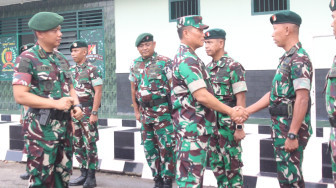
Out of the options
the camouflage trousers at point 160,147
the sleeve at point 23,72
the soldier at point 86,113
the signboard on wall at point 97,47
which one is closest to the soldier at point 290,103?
the camouflage trousers at point 160,147

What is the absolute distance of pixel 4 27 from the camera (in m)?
15.1

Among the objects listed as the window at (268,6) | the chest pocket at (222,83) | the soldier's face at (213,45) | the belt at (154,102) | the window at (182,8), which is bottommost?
the belt at (154,102)

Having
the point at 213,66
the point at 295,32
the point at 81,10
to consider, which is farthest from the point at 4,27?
the point at 295,32

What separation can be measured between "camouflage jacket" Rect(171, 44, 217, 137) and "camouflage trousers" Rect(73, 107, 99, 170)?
7.37 feet

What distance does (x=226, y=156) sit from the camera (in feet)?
15.4

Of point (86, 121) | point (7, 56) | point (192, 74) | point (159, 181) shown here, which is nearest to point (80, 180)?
point (86, 121)

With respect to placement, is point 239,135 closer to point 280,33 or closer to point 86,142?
point 280,33

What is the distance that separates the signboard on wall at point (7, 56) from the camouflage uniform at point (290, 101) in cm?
1232

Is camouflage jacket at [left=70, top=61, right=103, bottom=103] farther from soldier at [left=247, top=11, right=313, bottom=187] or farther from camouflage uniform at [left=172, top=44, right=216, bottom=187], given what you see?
soldier at [left=247, top=11, right=313, bottom=187]

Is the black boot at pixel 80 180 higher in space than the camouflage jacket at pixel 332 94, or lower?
lower

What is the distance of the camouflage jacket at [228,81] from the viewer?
477cm

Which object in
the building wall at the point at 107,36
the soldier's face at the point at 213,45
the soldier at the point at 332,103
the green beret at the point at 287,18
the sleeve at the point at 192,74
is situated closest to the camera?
the soldier at the point at 332,103

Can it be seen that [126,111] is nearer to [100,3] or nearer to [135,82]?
[100,3]

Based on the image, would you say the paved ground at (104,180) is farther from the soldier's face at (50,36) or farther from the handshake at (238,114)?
the soldier's face at (50,36)
